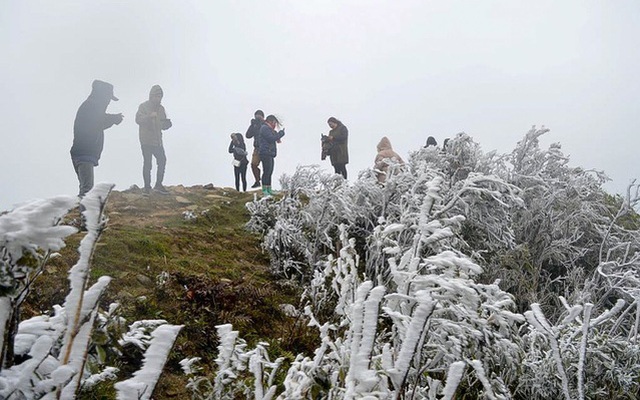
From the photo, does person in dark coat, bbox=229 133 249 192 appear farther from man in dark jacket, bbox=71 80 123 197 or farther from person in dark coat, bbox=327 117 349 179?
man in dark jacket, bbox=71 80 123 197

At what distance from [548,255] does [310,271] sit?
3719 mm

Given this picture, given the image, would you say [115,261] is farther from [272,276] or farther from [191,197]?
[191,197]

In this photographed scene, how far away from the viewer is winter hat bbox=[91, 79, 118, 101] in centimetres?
817

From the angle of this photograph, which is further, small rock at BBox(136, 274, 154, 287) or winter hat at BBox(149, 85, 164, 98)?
winter hat at BBox(149, 85, 164, 98)

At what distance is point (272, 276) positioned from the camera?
290 inches

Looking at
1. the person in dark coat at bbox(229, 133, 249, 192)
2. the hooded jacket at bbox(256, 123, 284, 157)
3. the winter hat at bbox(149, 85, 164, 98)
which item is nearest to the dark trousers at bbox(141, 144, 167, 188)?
the winter hat at bbox(149, 85, 164, 98)

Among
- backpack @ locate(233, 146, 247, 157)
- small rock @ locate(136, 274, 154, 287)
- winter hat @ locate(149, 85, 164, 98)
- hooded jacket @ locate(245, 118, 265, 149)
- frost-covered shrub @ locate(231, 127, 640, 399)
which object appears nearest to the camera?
frost-covered shrub @ locate(231, 127, 640, 399)

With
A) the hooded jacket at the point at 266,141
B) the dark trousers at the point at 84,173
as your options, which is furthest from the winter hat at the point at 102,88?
the hooded jacket at the point at 266,141

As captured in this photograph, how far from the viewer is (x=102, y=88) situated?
8273 millimetres

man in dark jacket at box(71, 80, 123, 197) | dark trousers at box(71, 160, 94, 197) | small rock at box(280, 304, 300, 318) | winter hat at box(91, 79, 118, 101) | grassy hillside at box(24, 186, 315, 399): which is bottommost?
small rock at box(280, 304, 300, 318)

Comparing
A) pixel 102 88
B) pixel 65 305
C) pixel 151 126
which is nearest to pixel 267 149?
pixel 151 126

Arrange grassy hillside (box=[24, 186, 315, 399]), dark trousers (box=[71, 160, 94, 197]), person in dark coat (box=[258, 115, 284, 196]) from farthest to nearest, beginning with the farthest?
person in dark coat (box=[258, 115, 284, 196]) → dark trousers (box=[71, 160, 94, 197]) → grassy hillside (box=[24, 186, 315, 399])

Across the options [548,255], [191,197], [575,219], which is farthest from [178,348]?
[191,197]

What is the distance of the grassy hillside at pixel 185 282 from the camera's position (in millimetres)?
4704
